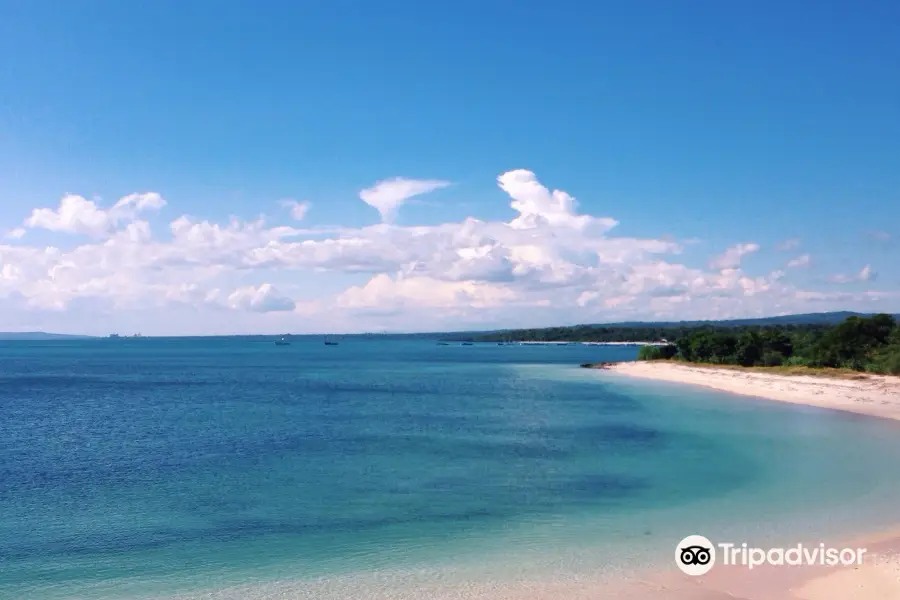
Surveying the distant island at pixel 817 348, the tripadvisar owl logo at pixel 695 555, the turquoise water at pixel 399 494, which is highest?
the distant island at pixel 817 348

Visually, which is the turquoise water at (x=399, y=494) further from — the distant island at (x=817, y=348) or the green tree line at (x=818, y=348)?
the green tree line at (x=818, y=348)

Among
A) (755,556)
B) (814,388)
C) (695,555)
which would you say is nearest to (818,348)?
(814,388)

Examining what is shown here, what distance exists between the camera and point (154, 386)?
7950 centimetres

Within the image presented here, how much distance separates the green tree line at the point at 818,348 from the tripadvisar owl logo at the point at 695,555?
173ft

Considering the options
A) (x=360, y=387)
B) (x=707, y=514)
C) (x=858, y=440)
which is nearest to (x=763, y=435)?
(x=858, y=440)

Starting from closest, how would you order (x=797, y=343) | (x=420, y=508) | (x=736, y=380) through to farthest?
1. (x=420, y=508)
2. (x=736, y=380)
3. (x=797, y=343)

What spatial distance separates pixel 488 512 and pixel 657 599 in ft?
26.5

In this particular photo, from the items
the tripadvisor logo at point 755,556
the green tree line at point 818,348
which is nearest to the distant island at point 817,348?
the green tree line at point 818,348

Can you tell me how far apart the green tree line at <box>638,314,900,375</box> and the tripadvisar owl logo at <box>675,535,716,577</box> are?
5271 centimetres

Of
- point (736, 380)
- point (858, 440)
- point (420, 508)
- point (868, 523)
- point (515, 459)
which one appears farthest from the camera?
point (736, 380)

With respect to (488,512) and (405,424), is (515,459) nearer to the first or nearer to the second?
(488,512)

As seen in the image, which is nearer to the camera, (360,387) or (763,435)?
(763,435)

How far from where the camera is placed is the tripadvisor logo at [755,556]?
15578 mm

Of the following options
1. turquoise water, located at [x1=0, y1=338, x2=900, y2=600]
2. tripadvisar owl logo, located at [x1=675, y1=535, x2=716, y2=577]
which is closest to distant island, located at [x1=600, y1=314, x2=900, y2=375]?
turquoise water, located at [x1=0, y1=338, x2=900, y2=600]
